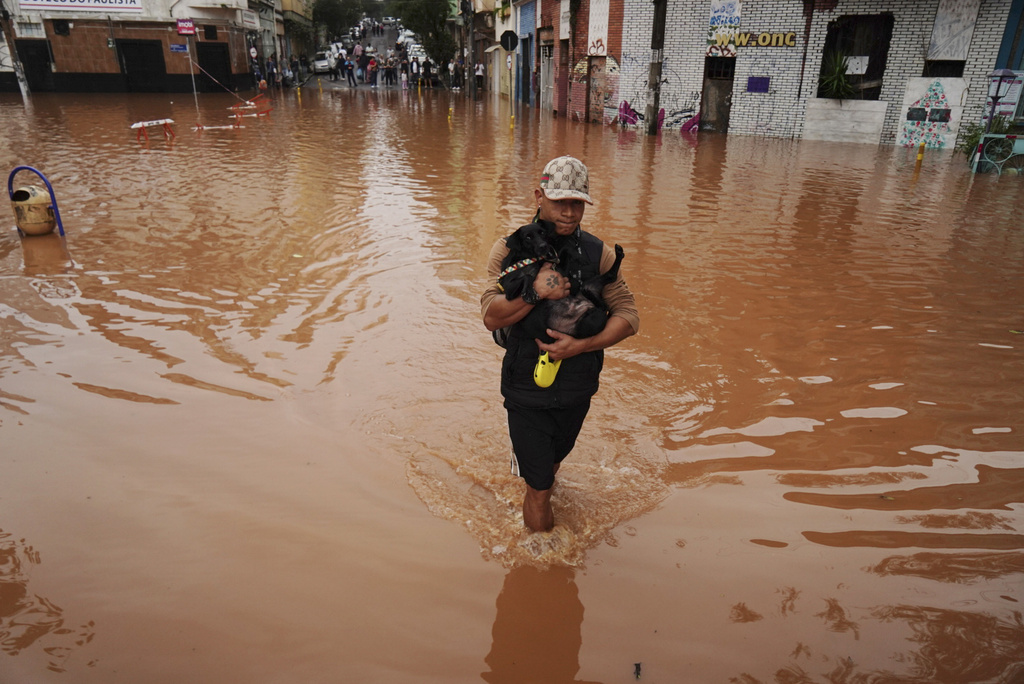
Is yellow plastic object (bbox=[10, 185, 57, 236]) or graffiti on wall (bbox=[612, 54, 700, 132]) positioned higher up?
graffiti on wall (bbox=[612, 54, 700, 132])

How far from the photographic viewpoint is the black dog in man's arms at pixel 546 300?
286 cm

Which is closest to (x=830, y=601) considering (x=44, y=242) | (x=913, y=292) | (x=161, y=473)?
(x=161, y=473)

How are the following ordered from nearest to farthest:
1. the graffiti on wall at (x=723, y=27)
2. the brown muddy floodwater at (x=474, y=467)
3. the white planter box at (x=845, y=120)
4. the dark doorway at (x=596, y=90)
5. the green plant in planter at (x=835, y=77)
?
the brown muddy floodwater at (x=474, y=467), the white planter box at (x=845, y=120), the green plant in planter at (x=835, y=77), the graffiti on wall at (x=723, y=27), the dark doorway at (x=596, y=90)

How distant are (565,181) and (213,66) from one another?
3925 cm

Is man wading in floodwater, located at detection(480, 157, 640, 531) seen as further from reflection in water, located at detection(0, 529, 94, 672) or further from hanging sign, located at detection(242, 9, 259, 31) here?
hanging sign, located at detection(242, 9, 259, 31)

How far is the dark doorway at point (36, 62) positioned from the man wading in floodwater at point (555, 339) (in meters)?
38.6

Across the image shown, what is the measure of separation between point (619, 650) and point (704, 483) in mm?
1414

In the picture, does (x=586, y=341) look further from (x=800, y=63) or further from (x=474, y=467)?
(x=800, y=63)

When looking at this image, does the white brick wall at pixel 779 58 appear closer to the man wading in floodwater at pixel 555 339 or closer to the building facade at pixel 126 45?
the man wading in floodwater at pixel 555 339

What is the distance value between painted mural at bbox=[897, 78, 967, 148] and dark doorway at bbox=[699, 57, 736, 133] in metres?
5.06

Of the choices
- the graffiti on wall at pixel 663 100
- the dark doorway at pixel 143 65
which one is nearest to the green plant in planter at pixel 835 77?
the graffiti on wall at pixel 663 100

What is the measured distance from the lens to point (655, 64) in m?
18.9

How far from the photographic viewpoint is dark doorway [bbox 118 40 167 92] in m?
33.5

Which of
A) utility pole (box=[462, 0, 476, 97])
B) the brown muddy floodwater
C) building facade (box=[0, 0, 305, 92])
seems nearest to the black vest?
the brown muddy floodwater
